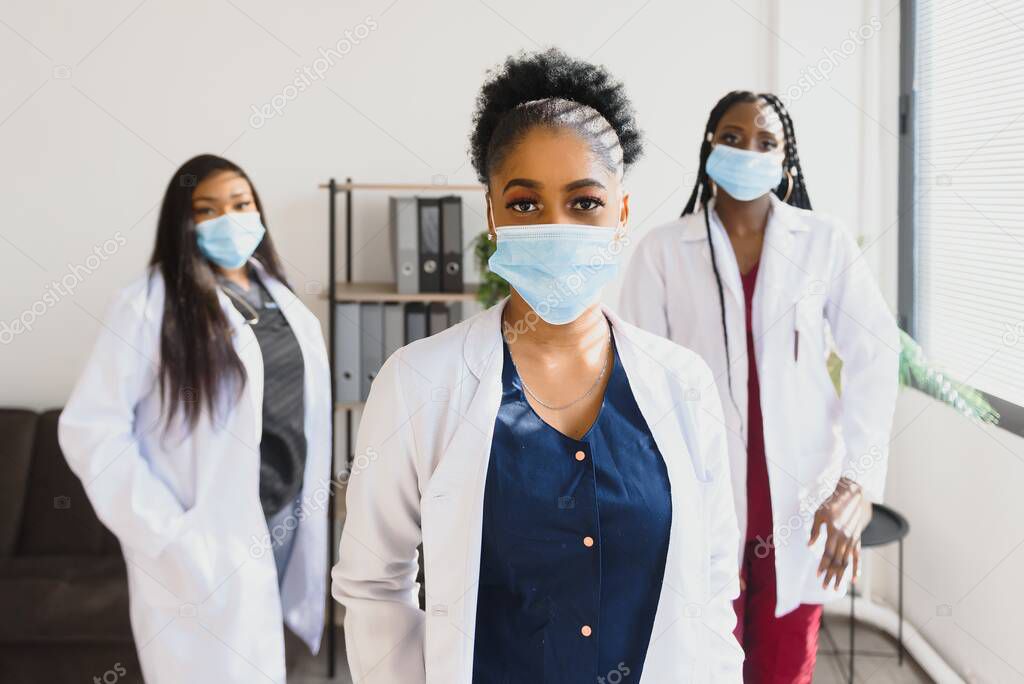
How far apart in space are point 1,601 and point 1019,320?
319 cm

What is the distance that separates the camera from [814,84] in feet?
11.5

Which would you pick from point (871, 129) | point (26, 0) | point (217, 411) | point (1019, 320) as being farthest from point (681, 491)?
point (26, 0)

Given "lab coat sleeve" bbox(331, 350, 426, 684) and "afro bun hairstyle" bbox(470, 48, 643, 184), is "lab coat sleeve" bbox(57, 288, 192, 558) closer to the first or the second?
"lab coat sleeve" bbox(331, 350, 426, 684)

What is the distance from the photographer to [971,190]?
2.85m

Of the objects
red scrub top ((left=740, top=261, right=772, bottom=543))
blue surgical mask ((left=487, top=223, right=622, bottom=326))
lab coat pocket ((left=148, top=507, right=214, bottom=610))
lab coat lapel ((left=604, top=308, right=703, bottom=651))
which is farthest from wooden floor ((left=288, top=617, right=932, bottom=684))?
blue surgical mask ((left=487, top=223, right=622, bottom=326))

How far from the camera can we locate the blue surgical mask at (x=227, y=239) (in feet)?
7.60

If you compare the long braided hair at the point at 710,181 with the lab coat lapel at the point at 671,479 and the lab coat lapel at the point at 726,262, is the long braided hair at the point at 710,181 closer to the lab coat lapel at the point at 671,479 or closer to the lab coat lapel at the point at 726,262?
the lab coat lapel at the point at 726,262

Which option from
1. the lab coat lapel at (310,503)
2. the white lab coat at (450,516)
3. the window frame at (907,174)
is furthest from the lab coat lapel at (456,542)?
the window frame at (907,174)

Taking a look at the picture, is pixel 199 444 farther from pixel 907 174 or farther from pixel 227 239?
pixel 907 174

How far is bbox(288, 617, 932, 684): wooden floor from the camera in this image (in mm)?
2998

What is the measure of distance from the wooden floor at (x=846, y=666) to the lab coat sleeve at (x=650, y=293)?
5.33 feet

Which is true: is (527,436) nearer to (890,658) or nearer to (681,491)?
(681,491)

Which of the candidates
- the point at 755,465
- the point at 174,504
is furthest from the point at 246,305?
the point at 755,465

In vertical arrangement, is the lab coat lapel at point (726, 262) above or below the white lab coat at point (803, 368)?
above
